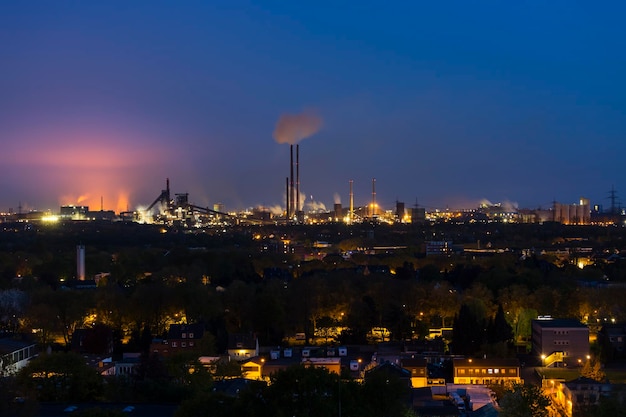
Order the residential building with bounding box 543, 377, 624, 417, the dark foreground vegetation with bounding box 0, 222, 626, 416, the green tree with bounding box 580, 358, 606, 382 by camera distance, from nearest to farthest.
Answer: the dark foreground vegetation with bounding box 0, 222, 626, 416, the residential building with bounding box 543, 377, 624, 417, the green tree with bounding box 580, 358, 606, 382

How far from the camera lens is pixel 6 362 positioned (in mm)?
7016

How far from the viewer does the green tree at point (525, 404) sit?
566 cm

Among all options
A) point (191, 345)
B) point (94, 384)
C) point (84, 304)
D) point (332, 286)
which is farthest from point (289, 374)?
point (332, 286)

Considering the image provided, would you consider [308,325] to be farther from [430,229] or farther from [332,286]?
[430,229]

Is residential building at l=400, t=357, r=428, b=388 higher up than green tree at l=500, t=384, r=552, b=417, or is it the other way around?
green tree at l=500, t=384, r=552, b=417

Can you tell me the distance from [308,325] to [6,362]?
5.03 metres

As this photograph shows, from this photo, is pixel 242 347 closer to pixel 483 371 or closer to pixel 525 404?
pixel 483 371

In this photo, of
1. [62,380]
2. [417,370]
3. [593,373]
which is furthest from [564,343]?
[62,380]

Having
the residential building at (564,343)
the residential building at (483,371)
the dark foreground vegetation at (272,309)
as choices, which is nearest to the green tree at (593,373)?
the residential building at (483,371)

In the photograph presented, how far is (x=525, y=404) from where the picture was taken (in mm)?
5676

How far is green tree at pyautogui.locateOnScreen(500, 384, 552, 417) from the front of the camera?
566 cm

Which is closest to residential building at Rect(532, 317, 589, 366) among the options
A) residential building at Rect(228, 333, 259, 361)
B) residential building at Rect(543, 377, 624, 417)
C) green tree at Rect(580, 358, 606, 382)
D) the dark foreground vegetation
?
the dark foreground vegetation

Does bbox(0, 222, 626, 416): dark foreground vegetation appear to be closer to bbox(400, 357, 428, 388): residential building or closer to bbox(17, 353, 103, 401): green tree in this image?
bbox(17, 353, 103, 401): green tree

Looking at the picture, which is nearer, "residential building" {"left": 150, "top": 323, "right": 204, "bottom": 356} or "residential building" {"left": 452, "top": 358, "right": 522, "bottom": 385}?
"residential building" {"left": 452, "top": 358, "right": 522, "bottom": 385}
